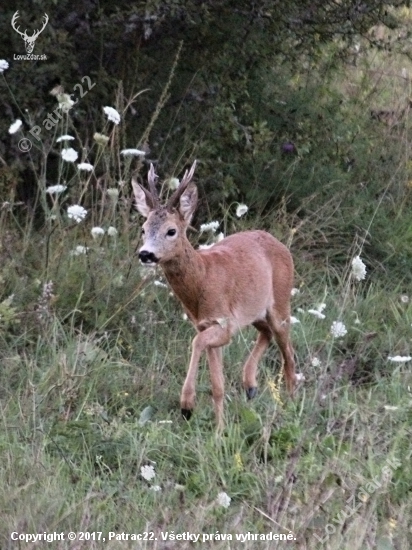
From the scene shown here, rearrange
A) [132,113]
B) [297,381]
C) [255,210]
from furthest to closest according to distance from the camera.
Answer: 1. [255,210]
2. [132,113]
3. [297,381]

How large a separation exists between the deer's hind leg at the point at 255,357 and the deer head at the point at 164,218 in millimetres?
835

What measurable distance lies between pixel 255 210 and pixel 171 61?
1216 mm

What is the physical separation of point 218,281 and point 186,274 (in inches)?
10.0

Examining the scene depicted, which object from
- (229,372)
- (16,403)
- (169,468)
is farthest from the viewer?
(229,372)

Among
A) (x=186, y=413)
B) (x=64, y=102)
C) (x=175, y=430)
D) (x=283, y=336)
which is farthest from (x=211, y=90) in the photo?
(x=175, y=430)

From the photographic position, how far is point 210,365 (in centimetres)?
707

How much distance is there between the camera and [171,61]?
958 centimetres

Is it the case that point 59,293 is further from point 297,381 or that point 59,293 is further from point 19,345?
point 297,381

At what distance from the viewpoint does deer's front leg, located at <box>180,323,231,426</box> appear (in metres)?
6.64

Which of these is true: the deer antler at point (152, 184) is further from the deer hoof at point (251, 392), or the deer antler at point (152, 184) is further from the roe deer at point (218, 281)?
the deer hoof at point (251, 392)

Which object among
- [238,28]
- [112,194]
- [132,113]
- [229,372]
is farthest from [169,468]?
[238,28]

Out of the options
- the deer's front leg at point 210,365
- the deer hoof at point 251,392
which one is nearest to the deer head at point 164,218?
the deer's front leg at point 210,365

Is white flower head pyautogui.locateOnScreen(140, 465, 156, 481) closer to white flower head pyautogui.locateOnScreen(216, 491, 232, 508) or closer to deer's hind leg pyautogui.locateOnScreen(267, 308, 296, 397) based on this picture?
white flower head pyautogui.locateOnScreen(216, 491, 232, 508)

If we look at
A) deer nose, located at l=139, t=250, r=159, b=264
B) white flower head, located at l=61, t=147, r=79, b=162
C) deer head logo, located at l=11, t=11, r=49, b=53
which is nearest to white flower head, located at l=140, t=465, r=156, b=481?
deer nose, located at l=139, t=250, r=159, b=264
